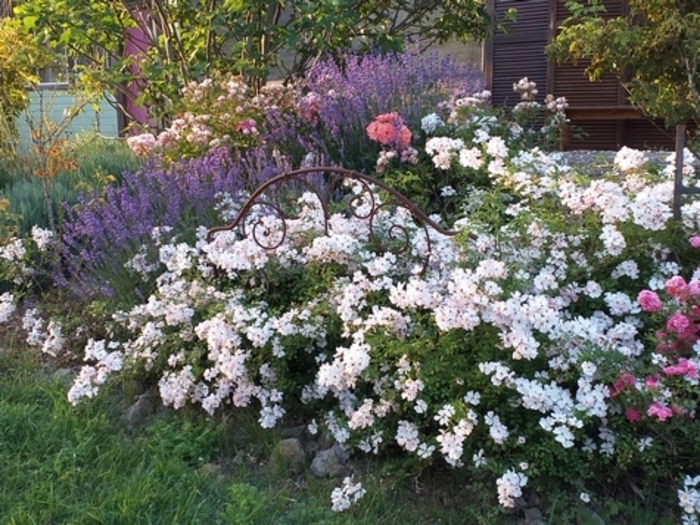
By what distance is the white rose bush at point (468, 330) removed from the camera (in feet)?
6.89

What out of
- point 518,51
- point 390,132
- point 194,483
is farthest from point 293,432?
point 518,51

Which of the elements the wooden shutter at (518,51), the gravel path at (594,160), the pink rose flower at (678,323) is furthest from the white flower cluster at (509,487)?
the wooden shutter at (518,51)

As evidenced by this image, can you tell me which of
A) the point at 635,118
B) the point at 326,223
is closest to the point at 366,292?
the point at 326,223

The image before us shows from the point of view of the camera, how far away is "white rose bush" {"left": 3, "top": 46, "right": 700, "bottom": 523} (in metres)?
2.10

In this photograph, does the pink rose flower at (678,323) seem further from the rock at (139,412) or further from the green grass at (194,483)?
the rock at (139,412)

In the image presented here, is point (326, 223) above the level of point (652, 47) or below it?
below

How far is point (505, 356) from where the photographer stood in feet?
7.39

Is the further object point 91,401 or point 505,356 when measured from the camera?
point 91,401

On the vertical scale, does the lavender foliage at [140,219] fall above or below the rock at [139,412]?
above

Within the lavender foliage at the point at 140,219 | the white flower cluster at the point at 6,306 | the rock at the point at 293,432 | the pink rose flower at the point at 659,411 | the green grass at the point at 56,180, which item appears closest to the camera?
the pink rose flower at the point at 659,411

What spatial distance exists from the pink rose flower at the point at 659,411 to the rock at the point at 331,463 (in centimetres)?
99

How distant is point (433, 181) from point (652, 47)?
9.96ft

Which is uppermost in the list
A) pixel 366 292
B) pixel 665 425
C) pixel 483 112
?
pixel 483 112

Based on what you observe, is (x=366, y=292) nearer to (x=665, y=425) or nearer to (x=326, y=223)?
(x=326, y=223)
